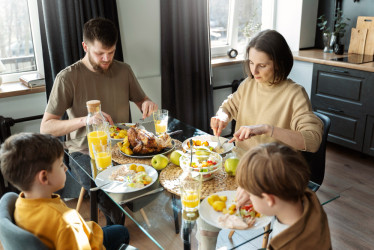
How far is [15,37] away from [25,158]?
6.32 feet

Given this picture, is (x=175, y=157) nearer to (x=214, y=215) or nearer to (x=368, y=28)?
(x=214, y=215)

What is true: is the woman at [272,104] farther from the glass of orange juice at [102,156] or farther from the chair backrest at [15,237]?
the chair backrest at [15,237]

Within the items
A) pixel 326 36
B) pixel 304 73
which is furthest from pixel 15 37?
pixel 326 36

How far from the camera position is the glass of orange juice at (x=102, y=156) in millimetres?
1650

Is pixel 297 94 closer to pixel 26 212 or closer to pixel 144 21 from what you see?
pixel 26 212

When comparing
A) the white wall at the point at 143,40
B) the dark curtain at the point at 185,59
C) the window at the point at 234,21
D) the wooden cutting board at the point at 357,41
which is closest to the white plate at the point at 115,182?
the white wall at the point at 143,40

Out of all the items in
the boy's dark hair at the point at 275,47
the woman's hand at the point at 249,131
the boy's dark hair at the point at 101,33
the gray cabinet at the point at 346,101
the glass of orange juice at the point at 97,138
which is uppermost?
the boy's dark hair at the point at 101,33

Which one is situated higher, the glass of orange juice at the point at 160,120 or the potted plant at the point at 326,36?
the potted plant at the point at 326,36

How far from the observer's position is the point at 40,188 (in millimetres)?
1222

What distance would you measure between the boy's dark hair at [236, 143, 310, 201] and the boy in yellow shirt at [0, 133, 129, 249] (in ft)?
1.98

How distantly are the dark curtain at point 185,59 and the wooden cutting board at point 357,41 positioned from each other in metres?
1.56

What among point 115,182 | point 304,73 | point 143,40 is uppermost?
point 143,40

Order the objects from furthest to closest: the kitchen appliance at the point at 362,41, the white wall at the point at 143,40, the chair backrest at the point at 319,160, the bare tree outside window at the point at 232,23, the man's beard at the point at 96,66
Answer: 1. the bare tree outside window at the point at 232,23
2. the kitchen appliance at the point at 362,41
3. the white wall at the point at 143,40
4. the man's beard at the point at 96,66
5. the chair backrest at the point at 319,160

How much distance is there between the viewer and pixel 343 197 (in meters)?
2.78
